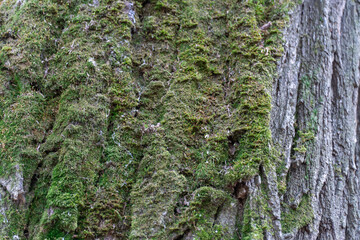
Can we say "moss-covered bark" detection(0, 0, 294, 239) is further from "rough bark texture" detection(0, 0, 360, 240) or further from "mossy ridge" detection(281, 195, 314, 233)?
"mossy ridge" detection(281, 195, 314, 233)

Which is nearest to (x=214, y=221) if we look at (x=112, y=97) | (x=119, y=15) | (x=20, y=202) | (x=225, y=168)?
(x=225, y=168)

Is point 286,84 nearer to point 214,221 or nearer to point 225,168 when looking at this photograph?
point 225,168

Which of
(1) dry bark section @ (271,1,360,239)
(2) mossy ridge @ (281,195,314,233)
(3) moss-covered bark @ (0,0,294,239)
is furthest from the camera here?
(1) dry bark section @ (271,1,360,239)

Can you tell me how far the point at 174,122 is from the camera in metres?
2.84

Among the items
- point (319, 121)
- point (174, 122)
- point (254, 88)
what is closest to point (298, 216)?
point (319, 121)

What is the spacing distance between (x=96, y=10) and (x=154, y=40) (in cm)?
75

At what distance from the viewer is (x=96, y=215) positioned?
8.23 feet

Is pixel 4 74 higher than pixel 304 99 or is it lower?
lower

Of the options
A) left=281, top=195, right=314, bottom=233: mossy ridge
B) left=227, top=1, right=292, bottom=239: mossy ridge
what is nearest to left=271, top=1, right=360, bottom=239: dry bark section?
left=281, top=195, right=314, bottom=233: mossy ridge

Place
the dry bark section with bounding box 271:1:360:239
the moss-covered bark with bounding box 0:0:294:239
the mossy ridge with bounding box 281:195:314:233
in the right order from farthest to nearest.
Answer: the dry bark section with bounding box 271:1:360:239 → the mossy ridge with bounding box 281:195:314:233 → the moss-covered bark with bounding box 0:0:294:239

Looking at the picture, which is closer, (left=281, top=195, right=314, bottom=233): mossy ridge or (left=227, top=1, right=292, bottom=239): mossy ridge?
(left=227, top=1, right=292, bottom=239): mossy ridge

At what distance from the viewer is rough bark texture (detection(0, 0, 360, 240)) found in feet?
8.25

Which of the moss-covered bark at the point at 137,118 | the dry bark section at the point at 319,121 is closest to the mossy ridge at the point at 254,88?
the moss-covered bark at the point at 137,118

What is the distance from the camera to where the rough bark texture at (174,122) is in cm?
251
